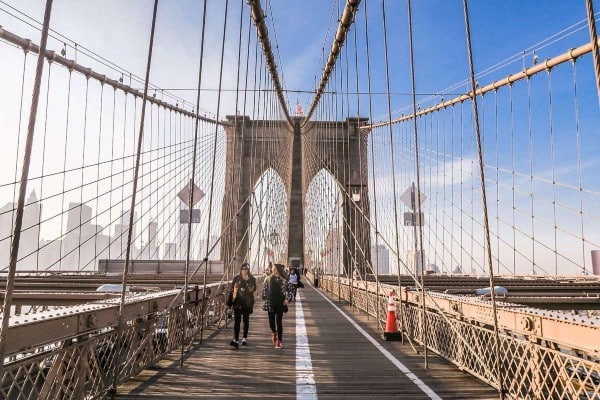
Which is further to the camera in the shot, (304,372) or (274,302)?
(274,302)

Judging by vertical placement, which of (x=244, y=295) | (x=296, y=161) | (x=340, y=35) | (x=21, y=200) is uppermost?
(x=296, y=161)

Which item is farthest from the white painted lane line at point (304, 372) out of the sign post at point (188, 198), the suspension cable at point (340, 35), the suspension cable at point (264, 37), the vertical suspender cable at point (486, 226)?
the suspension cable at point (264, 37)

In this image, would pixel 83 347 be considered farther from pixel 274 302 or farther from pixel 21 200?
pixel 274 302

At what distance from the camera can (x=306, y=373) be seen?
5508 millimetres

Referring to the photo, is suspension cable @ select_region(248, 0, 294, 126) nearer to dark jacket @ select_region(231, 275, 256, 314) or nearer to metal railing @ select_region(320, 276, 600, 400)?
dark jacket @ select_region(231, 275, 256, 314)

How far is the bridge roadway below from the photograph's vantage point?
458 centimetres

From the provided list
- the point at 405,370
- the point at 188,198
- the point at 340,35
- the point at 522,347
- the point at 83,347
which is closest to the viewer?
the point at 83,347

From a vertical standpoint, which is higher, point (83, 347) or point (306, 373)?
point (83, 347)

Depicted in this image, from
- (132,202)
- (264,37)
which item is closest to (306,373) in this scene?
(132,202)

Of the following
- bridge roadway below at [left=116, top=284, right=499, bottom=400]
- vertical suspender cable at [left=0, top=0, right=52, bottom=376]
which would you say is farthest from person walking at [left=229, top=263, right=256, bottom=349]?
vertical suspender cable at [left=0, top=0, right=52, bottom=376]

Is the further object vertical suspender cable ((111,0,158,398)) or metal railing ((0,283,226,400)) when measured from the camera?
vertical suspender cable ((111,0,158,398))

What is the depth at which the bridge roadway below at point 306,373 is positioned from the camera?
458 centimetres

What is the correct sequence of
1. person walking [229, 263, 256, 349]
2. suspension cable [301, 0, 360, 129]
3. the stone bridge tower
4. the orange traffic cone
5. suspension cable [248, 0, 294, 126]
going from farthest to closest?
the stone bridge tower
suspension cable [248, 0, 294, 126]
suspension cable [301, 0, 360, 129]
the orange traffic cone
person walking [229, 263, 256, 349]

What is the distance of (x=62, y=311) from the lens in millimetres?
3814
